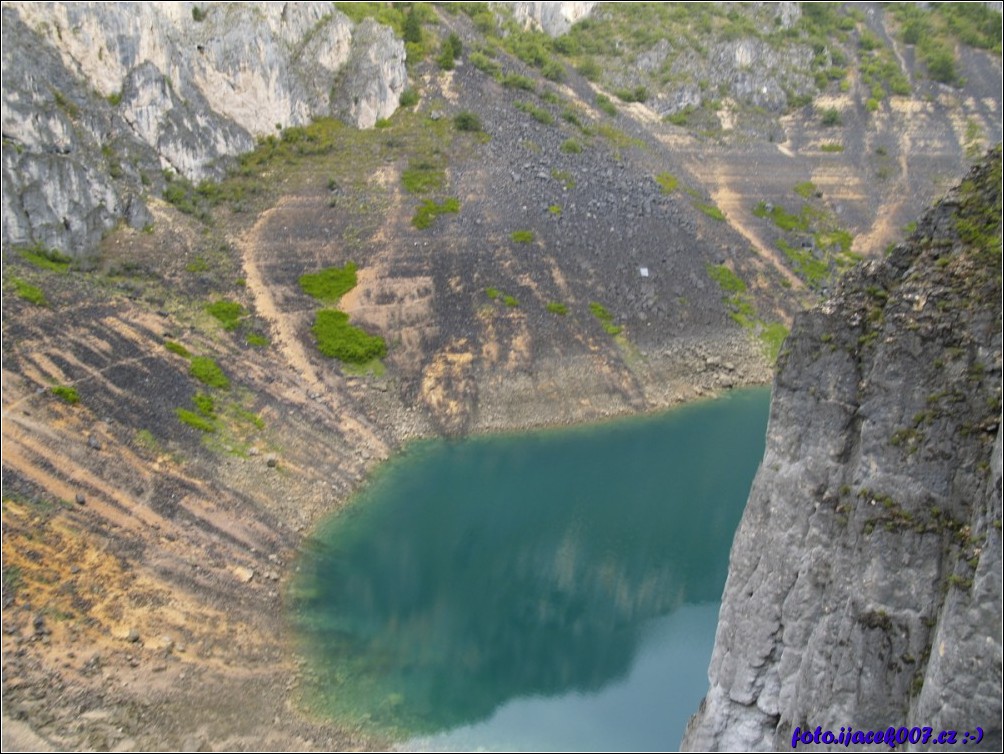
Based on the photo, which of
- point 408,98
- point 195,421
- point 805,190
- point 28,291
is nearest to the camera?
point 195,421

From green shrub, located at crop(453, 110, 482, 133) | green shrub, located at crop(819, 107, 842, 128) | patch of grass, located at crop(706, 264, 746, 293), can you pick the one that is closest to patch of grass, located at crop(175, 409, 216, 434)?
green shrub, located at crop(453, 110, 482, 133)

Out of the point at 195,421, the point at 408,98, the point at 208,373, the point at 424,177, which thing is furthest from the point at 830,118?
the point at 195,421

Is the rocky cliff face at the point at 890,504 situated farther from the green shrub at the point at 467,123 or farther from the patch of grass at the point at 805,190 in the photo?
the patch of grass at the point at 805,190

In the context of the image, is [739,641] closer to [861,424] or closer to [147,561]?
[861,424]

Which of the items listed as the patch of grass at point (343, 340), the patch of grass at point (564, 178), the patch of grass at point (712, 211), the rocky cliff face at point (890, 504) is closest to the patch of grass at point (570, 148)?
the patch of grass at point (564, 178)

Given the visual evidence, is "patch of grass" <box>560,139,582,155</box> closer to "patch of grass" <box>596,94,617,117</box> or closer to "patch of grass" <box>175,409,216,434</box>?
"patch of grass" <box>596,94,617,117</box>

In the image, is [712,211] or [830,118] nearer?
[712,211]

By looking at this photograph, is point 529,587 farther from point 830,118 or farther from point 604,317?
point 830,118

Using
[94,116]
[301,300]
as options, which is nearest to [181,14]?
[94,116]
